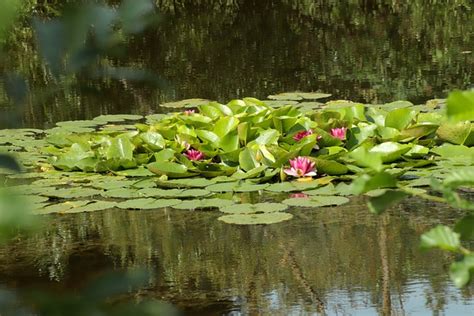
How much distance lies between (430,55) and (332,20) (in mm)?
2699

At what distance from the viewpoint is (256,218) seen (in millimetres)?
3771

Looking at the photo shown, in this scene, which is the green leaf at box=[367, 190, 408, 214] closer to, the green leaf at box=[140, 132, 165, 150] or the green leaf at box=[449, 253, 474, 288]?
the green leaf at box=[449, 253, 474, 288]

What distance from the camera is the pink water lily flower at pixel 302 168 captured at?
427 cm

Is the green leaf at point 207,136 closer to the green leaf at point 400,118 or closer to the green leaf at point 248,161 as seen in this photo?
the green leaf at point 248,161

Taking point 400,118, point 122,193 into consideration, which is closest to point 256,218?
Result: point 122,193

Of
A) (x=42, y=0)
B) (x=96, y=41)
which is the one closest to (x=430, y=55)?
(x=42, y=0)

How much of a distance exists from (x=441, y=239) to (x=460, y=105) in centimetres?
13

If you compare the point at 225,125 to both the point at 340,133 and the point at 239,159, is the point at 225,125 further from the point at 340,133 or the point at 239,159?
the point at 340,133

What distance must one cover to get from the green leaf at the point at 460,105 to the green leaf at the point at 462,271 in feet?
0.42

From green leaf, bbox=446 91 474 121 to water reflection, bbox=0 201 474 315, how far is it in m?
2.17

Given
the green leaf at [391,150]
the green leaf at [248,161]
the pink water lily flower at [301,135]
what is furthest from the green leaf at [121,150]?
the green leaf at [391,150]

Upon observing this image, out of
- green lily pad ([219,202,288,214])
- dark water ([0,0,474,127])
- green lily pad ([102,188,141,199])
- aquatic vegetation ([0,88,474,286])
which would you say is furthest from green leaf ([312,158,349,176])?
dark water ([0,0,474,127])

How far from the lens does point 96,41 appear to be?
2.34ft

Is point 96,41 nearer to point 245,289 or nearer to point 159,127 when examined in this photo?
point 245,289
